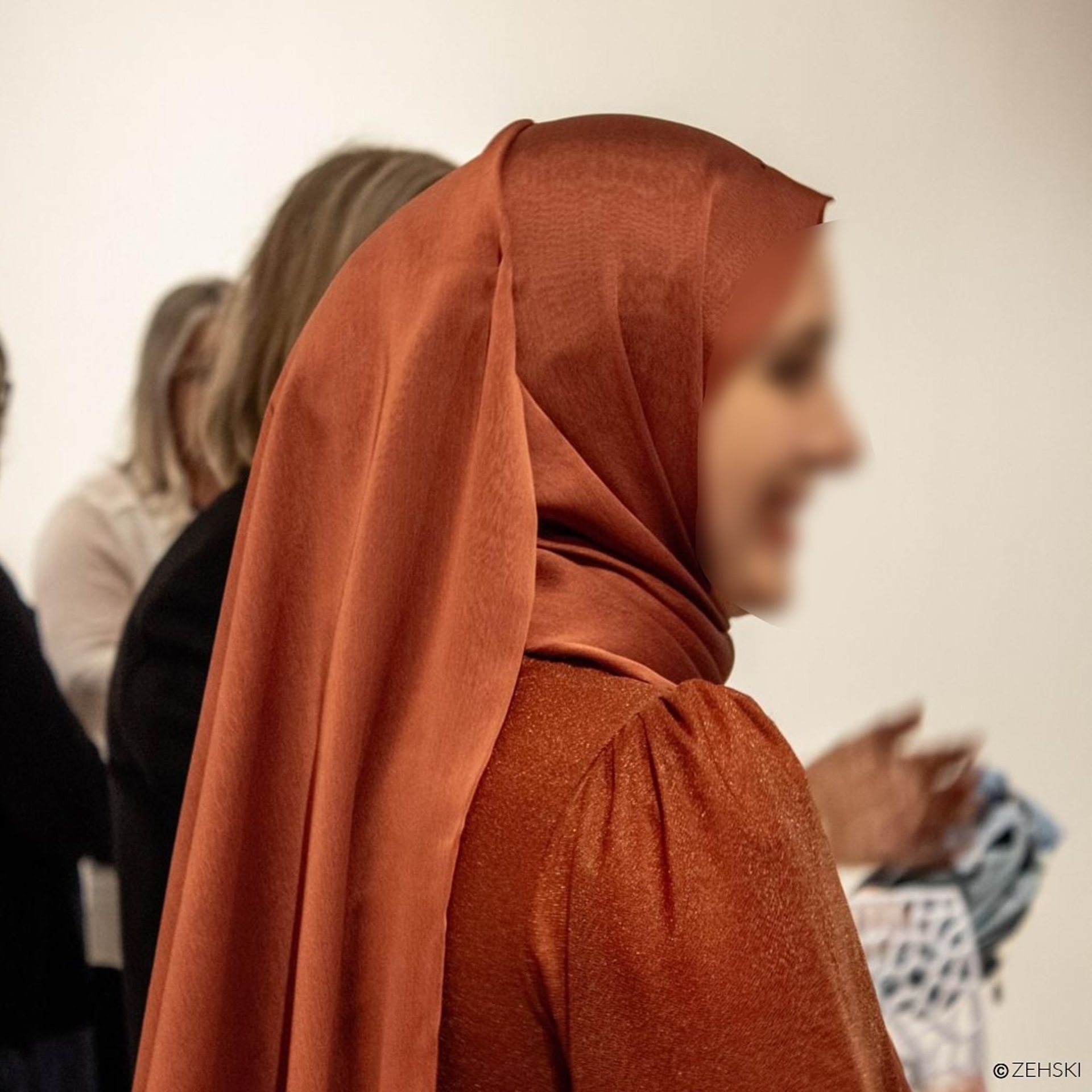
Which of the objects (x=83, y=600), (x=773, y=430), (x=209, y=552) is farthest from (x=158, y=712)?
(x=773, y=430)

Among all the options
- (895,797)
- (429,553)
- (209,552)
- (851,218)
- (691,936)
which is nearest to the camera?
(691,936)

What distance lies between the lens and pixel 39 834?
1.13 metres

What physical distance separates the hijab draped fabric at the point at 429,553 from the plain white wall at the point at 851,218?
62 cm

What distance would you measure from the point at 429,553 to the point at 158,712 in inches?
20.1

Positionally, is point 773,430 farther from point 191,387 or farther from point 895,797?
point 191,387

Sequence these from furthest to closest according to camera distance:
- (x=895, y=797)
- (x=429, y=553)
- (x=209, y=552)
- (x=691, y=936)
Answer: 1. (x=895, y=797)
2. (x=209, y=552)
3. (x=429, y=553)
4. (x=691, y=936)

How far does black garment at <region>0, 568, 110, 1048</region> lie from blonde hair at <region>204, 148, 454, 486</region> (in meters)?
0.26

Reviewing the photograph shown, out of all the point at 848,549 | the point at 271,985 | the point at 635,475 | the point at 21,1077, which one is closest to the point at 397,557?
the point at 635,475

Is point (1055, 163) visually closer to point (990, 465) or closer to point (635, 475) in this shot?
Result: point (990, 465)

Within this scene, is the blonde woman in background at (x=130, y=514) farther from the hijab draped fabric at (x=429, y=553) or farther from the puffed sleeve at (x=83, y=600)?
the hijab draped fabric at (x=429, y=553)

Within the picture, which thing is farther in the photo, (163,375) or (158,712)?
(163,375)

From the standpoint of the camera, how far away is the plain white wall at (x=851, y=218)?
48.1 inches

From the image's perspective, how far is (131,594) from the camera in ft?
4.10

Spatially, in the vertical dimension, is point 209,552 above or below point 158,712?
above
